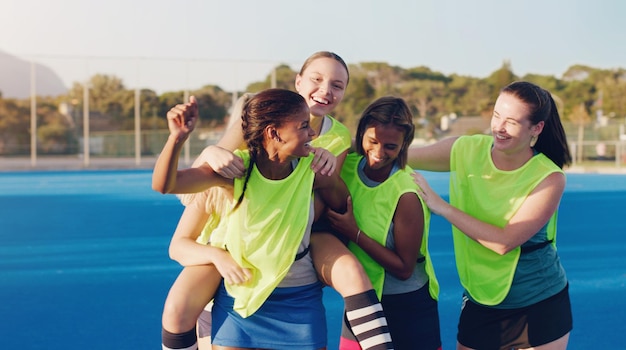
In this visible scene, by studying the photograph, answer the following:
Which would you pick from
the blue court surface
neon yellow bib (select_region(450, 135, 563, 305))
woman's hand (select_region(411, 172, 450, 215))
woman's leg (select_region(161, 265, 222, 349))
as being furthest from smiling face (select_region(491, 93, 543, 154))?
the blue court surface

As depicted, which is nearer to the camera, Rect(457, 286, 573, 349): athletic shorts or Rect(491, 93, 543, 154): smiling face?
Rect(491, 93, 543, 154): smiling face

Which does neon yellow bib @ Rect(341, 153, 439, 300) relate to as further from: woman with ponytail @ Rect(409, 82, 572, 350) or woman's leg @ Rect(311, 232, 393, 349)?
woman's leg @ Rect(311, 232, 393, 349)

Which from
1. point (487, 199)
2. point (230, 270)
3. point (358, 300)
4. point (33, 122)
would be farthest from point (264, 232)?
point (33, 122)

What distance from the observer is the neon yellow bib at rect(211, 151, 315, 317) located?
2.46 m

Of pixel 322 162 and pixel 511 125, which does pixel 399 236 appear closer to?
pixel 322 162

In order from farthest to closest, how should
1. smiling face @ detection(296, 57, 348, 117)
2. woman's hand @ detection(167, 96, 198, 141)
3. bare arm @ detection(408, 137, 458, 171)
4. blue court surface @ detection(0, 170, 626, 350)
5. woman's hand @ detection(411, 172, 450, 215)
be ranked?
blue court surface @ detection(0, 170, 626, 350), bare arm @ detection(408, 137, 458, 171), smiling face @ detection(296, 57, 348, 117), woman's hand @ detection(411, 172, 450, 215), woman's hand @ detection(167, 96, 198, 141)

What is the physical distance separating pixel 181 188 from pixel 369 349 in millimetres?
868

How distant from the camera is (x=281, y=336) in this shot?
251cm

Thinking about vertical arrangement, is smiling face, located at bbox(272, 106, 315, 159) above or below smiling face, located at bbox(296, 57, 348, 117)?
below

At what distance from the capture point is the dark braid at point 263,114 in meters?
2.45

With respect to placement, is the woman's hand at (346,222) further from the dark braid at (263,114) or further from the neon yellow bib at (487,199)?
the neon yellow bib at (487,199)

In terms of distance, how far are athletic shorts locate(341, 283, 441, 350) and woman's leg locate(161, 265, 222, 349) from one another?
1.93 feet

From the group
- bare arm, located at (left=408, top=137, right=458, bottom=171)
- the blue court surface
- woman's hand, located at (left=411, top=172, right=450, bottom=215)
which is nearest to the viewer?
woman's hand, located at (left=411, top=172, right=450, bottom=215)

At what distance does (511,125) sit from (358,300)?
939mm
